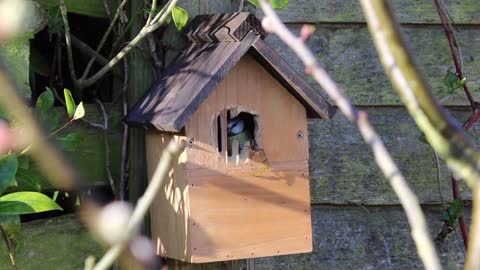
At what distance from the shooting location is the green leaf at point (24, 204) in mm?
1325

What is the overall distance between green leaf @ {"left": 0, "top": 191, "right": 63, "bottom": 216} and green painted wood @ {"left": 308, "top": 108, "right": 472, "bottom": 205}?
68 centimetres

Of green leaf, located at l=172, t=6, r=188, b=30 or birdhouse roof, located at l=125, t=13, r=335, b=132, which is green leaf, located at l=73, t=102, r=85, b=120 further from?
green leaf, located at l=172, t=6, r=188, b=30

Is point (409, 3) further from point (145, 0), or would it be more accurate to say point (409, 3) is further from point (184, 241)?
point (184, 241)

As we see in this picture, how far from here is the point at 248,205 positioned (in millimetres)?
1443

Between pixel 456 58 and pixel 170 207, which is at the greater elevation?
pixel 456 58

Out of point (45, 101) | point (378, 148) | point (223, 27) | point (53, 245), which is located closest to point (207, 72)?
point (223, 27)

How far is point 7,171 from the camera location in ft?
4.10

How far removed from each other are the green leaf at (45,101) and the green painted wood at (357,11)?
534 mm

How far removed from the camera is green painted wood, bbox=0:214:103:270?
60.8 inches

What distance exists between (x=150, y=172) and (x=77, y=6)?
0.37m

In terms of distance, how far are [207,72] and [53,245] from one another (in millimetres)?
479

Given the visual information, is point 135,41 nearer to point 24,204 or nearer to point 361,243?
point 24,204

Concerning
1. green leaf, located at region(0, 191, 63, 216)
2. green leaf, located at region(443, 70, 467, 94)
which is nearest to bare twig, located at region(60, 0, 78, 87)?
green leaf, located at region(0, 191, 63, 216)

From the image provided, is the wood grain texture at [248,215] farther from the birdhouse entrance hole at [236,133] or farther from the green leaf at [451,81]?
the green leaf at [451,81]
